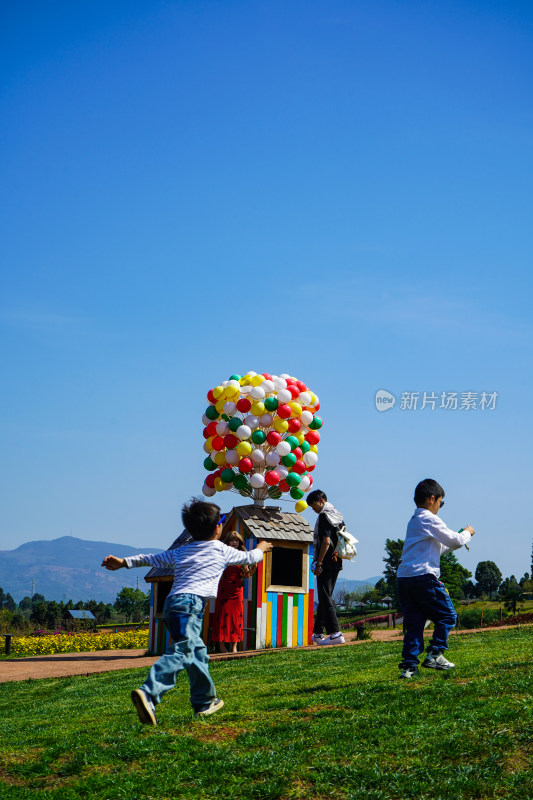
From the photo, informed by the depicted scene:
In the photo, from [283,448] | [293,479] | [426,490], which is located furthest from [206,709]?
[293,479]

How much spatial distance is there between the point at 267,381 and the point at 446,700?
33.8 ft

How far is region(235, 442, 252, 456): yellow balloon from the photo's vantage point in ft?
51.8

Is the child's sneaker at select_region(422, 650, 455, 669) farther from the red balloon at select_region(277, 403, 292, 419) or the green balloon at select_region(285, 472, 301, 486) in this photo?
the red balloon at select_region(277, 403, 292, 419)

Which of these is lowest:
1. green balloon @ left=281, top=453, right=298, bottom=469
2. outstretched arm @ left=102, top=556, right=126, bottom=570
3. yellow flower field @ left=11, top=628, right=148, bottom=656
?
yellow flower field @ left=11, top=628, right=148, bottom=656

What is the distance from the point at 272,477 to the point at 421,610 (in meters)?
8.73

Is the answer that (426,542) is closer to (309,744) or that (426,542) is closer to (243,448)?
(309,744)

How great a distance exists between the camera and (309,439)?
16812 millimetres

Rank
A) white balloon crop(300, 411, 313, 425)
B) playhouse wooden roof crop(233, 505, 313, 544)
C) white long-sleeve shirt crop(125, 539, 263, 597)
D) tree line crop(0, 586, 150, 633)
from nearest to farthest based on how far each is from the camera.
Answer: white long-sleeve shirt crop(125, 539, 263, 597)
playhouse wooden roof crop(233, 505, 313, 544)
white balloon crop(300, 411, 313, 425)
tree line crop(0, 586, 150, 633)

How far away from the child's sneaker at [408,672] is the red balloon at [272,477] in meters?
8.65

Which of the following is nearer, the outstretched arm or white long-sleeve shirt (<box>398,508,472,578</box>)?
the outstretched arm

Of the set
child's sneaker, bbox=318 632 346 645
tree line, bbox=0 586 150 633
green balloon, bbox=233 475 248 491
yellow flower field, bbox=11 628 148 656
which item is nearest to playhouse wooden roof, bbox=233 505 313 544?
green balloon, bbox=233 475 248 491

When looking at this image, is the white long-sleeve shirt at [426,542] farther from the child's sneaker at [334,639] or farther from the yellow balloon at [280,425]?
the yellow balloon at [280,425]

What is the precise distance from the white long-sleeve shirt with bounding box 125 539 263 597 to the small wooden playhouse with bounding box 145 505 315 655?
873cm

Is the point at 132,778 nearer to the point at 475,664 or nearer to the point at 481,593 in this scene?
the point at 475,664
